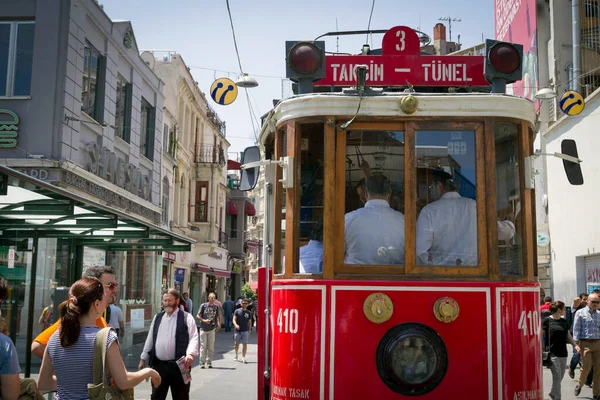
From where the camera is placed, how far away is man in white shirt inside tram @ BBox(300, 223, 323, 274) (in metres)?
5.41

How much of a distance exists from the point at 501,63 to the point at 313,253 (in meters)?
1.99

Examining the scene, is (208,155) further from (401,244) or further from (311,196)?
(401,244)

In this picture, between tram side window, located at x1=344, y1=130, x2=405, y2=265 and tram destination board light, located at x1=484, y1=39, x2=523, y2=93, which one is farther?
tram destination board light, located at x1=484, y1=39, x2=523, y2=93

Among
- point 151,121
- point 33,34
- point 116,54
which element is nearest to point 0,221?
point 33,34

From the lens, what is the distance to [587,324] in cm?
1166

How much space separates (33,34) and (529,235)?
1477cm

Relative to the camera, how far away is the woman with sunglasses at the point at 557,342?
1088 centimetres

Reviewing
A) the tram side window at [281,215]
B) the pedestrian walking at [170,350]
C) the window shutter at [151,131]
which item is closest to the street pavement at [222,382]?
the pedestrian walking at [170,350]

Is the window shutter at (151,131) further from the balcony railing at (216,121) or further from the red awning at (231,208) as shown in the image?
the red awning at (231,208)

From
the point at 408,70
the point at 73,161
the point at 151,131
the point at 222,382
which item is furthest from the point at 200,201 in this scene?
the point at 408,70

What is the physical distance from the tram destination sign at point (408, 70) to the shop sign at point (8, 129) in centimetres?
1263

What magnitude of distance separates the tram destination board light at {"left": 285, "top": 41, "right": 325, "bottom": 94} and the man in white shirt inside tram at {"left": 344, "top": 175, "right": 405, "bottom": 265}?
3.35ft

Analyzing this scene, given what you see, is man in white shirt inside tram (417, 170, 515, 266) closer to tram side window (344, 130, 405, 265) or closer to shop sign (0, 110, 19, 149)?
tram side window (344, 130, 405, 265)

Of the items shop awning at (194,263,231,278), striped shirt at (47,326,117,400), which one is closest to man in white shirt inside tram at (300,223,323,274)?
striped shirt at (47,326,117,400)
